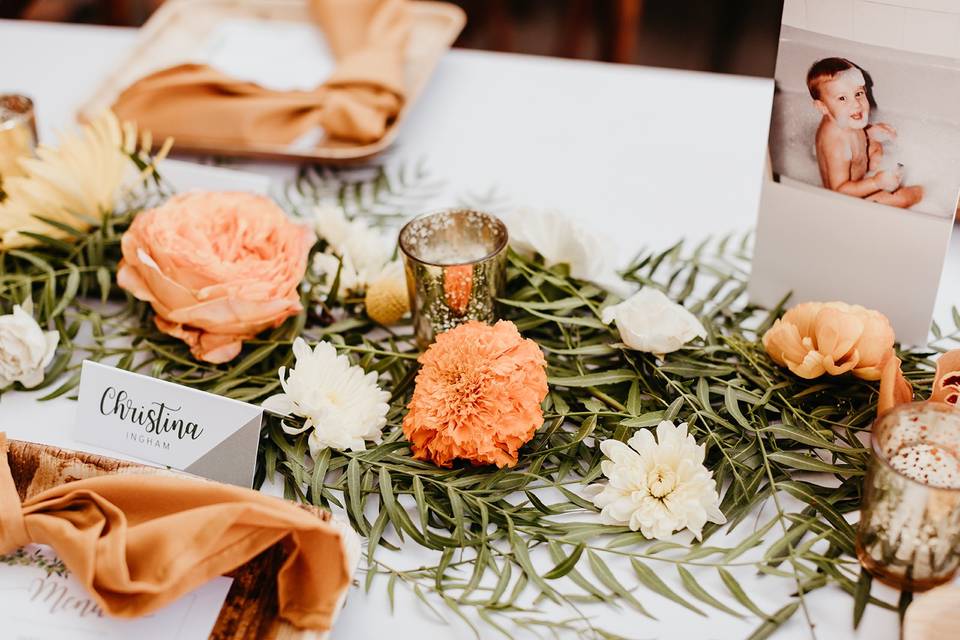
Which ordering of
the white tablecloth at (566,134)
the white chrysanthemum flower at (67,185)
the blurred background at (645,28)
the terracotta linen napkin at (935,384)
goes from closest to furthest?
the terracotta linen napkin at (935,384) → the white chrysanthemum flower at (67,185) → the white tablecloth at (566,134) → the blurred background at (645,28)

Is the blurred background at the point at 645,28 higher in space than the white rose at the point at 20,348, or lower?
lower

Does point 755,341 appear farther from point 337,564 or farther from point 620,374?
point 337,564

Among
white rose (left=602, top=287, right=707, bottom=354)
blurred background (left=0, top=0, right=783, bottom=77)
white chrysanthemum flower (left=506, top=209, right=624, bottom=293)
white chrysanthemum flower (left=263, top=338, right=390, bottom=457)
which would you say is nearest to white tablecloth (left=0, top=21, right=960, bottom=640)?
white chrysanthemum flower (left=506, top=209, right=624, bottom=293)

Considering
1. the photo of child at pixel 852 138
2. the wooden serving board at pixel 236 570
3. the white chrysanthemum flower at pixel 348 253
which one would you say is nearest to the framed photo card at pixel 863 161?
the photo of child at pixel 852 138

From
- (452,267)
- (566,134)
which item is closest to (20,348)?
(452,267)

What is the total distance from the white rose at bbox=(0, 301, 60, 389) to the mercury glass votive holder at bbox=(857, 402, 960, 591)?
71 cm

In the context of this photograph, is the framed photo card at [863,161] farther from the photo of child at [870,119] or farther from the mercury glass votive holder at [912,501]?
the mercury glass votive holder at [912,501]

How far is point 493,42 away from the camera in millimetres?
2793

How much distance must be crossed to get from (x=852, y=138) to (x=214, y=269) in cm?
57

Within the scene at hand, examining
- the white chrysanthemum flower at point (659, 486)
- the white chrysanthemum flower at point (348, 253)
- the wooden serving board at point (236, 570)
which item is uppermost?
the white chrysanthemum flower at point (348, 253)

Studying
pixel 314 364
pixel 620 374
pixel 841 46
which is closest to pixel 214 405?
pixel 314 364

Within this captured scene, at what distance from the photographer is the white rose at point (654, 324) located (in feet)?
2.49

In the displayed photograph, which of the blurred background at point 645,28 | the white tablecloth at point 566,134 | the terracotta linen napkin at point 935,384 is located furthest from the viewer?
the blurred background at point 645,28

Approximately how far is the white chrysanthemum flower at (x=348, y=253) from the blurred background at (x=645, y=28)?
1.83 m
